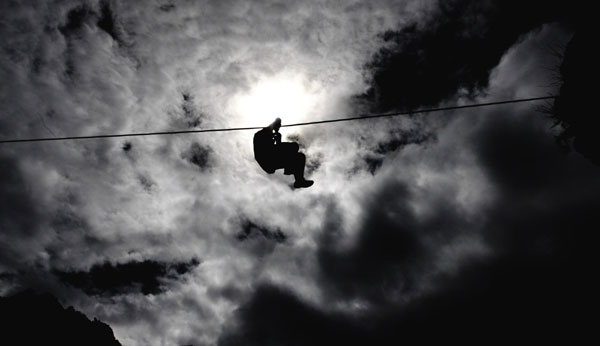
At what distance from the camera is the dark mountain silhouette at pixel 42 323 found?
62.9m

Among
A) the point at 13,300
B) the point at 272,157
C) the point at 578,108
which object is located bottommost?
the point at 272,157

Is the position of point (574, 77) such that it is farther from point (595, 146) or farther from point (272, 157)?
point (272, 157)

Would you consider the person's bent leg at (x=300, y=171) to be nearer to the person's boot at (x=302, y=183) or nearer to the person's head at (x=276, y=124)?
the person's boot at (x=302, y=183)

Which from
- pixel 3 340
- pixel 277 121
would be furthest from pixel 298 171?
pixel 3 340

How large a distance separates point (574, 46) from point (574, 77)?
0.99 meters

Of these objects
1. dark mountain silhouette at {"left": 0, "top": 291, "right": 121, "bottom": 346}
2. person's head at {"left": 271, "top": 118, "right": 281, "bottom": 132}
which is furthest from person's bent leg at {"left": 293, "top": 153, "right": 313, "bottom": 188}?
dark mountain silhouette at {"left": 0, "top": 291, "right": 121, "bottom": 346}

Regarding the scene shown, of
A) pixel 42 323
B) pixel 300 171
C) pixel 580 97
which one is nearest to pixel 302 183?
pixel 300 171

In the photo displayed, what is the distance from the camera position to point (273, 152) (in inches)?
281

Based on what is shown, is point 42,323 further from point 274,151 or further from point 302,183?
point 274,151

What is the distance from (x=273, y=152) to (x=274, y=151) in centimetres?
4

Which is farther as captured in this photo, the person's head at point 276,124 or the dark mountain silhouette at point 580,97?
the dark mountain silhouette at point 580,97

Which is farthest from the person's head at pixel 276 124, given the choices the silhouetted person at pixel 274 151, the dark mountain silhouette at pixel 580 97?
the dark mountain silhouette at pixel 580 97

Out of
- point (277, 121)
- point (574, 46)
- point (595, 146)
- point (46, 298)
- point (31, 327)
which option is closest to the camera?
point (277, 121)

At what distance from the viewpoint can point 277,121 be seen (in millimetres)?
6719
